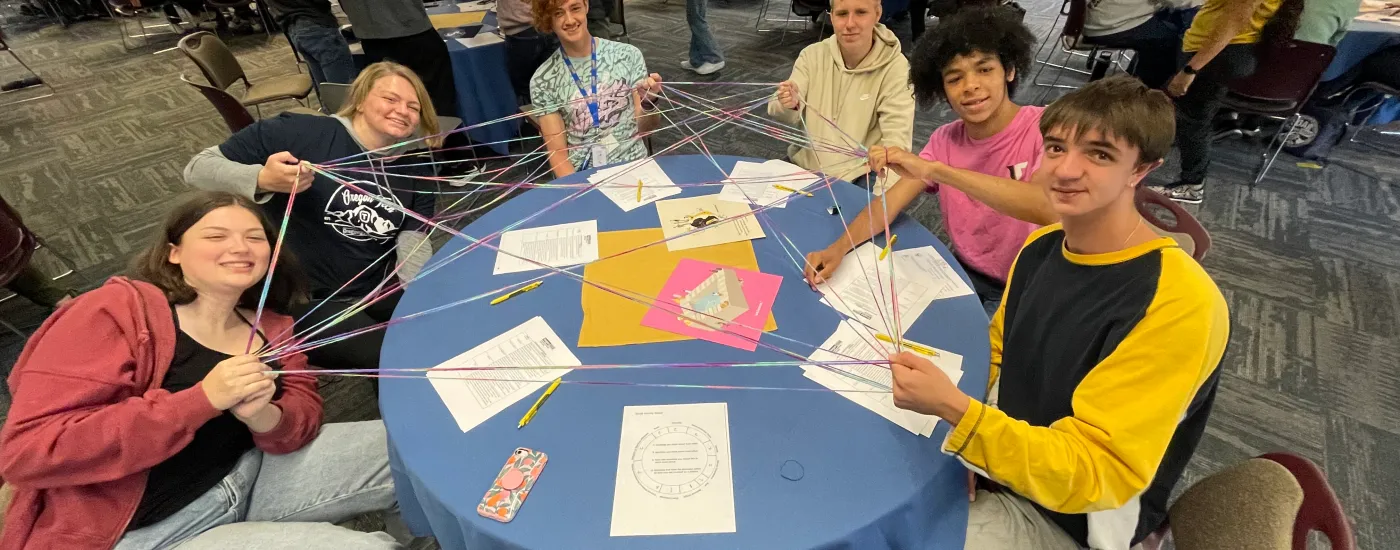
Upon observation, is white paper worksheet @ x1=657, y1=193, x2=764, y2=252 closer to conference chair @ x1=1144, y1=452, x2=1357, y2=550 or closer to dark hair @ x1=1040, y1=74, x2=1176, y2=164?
dark hair @ x1=1040, y1=74, x2=1176, y2=164

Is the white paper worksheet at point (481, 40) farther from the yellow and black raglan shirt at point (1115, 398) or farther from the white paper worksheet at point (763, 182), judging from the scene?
the yellow and black raglan shirt at point (1115, 398)

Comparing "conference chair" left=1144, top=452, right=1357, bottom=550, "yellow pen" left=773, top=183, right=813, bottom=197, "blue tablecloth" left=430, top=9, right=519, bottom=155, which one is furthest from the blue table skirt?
"conference chair" left=1144, top=452, right=1357, bottom=550

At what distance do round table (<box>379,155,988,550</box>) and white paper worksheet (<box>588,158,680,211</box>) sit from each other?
0.53m

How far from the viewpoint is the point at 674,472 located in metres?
1.07

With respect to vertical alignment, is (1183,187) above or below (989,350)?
below

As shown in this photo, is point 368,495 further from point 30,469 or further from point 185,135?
point 185,135

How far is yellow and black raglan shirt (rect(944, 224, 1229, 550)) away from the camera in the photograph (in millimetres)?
961

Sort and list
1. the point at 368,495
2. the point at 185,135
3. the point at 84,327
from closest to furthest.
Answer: the point at 84,327 < the point at 368,495 < the point at 185,135

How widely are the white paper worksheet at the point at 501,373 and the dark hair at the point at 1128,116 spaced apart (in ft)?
3.73

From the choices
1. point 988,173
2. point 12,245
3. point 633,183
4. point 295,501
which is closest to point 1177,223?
point 988,173

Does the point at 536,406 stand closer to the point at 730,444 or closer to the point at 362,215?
the point at 730,444

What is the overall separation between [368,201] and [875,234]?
170 centimetres

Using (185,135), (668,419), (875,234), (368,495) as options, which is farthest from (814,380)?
(185,135)

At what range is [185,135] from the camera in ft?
14.9
